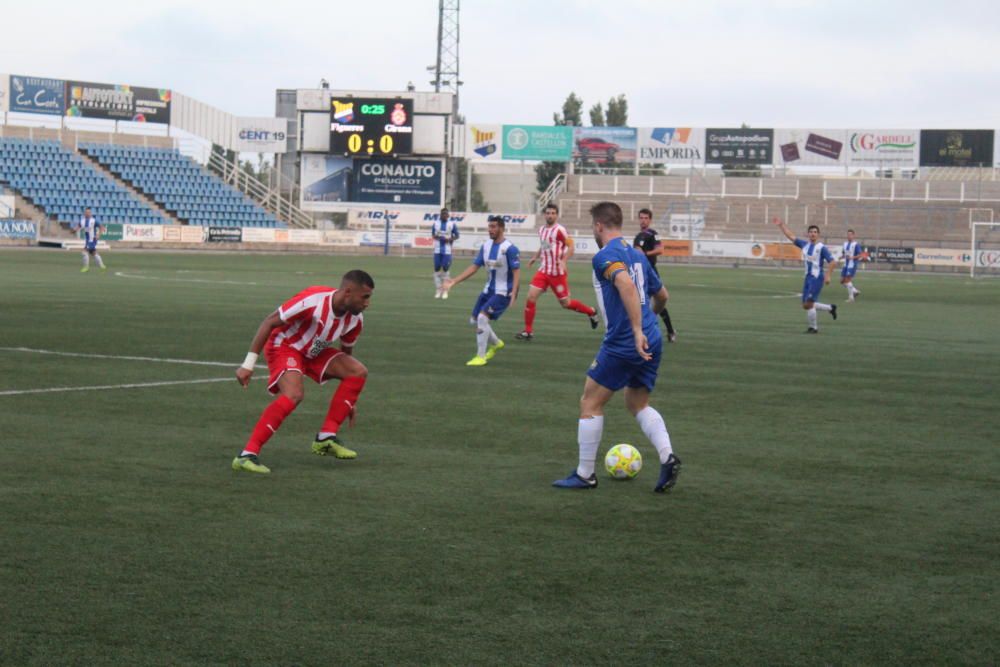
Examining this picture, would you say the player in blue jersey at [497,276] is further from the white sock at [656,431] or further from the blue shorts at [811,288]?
the white sock at [656,431]

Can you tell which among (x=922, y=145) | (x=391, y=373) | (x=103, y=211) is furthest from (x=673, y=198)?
(x=391, y=373)

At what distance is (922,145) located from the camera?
3243 inches

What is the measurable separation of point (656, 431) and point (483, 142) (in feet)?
250

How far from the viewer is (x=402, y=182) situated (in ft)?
262

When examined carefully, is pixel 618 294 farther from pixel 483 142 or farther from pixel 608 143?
pixel 608 143

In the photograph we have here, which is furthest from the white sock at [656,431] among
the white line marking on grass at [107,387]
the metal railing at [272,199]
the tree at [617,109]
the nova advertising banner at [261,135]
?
the tree at [617,109]

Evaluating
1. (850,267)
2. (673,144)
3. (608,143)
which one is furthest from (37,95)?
(850,267)

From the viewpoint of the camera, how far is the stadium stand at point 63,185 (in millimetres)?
68500

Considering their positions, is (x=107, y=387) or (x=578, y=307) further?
(x=578, y=307)

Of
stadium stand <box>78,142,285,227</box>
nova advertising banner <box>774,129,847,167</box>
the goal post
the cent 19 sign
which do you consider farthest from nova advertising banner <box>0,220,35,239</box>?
nova advertising banner <box>774,129,847,167</box>

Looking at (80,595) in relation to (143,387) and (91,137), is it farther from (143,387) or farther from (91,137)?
(91,137)

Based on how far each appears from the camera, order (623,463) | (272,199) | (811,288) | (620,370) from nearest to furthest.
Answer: (620,370), (623,463), (811,288), (272,199)

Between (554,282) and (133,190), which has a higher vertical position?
(133,190)

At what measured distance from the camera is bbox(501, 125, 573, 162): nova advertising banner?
8469 centimetres
